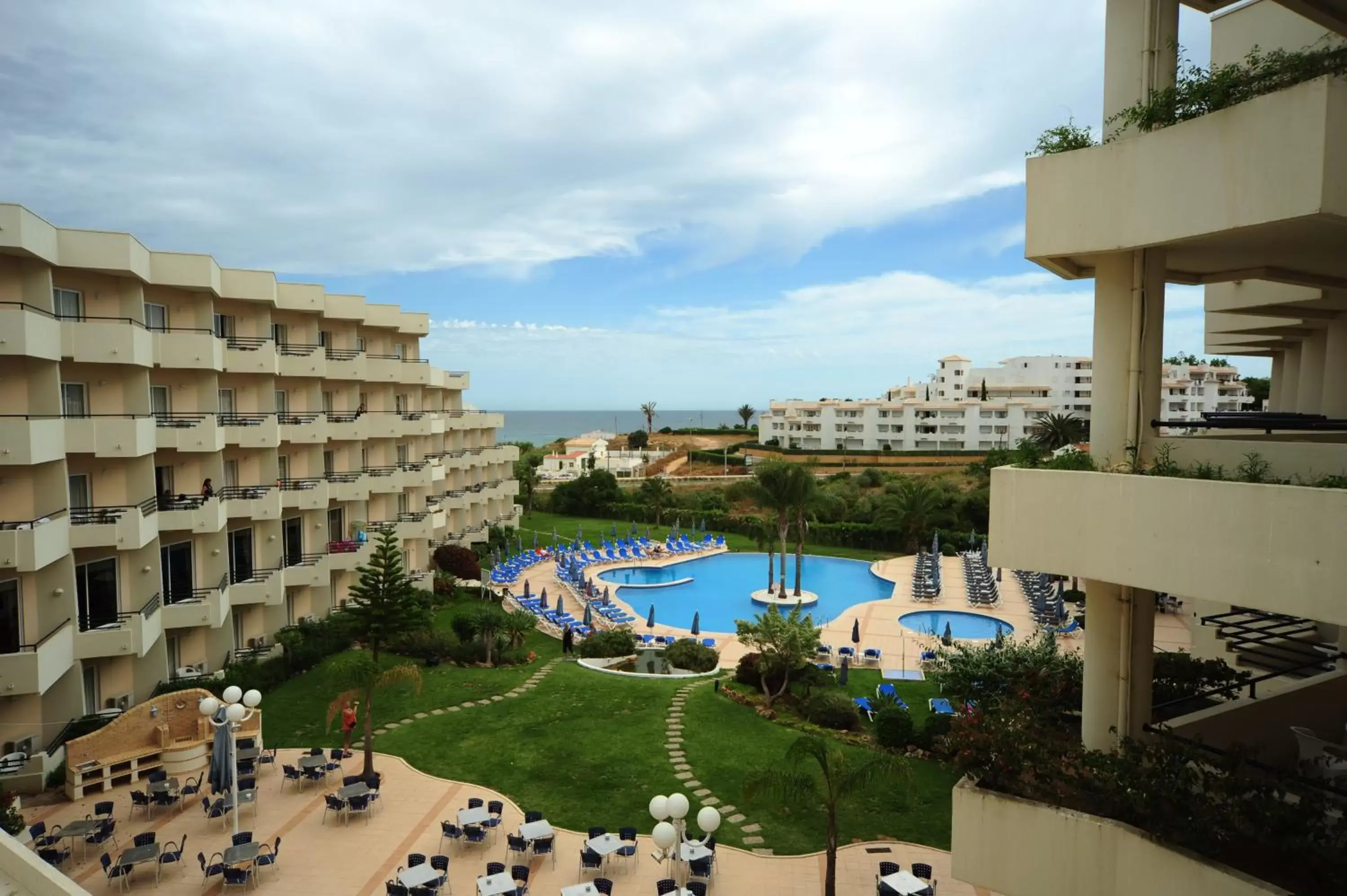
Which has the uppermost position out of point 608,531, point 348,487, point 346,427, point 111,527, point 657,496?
point 346,427

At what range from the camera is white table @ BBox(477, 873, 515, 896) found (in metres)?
11.7

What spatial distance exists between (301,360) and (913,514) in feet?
102

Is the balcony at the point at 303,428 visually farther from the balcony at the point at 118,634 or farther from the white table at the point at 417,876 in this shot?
the white table at the point at 417,876

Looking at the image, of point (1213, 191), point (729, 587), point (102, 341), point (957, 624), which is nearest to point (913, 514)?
point (729, 587)

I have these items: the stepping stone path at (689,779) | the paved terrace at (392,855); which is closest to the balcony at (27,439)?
the paved terrace at (392,855)

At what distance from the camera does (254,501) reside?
2397 cm

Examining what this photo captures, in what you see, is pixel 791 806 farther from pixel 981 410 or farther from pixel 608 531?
pixel 981 410

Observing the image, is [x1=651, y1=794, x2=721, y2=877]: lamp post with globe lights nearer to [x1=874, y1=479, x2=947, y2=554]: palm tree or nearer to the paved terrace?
the paved terrace

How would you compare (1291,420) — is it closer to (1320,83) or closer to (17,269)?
(1320,83)

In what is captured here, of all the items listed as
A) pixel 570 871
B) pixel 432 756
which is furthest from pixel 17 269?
pixel 570 871

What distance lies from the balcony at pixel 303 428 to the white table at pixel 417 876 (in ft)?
56.8

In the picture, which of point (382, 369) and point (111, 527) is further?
point (382, 369)

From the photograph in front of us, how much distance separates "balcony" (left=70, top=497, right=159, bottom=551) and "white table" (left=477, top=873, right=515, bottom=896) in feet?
40.0

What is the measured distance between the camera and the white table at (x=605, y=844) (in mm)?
12617
